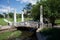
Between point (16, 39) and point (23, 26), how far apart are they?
12.9 metres

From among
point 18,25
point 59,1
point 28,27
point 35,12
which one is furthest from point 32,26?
point 35,12

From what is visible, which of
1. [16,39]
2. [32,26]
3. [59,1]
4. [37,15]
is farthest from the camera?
[37,15]

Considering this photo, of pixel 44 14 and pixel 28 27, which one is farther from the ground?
pixel 44 14

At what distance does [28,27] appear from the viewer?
34219mm

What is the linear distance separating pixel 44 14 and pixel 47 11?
4.25 feet

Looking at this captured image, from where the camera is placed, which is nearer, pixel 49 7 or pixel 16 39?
pixel 16 39

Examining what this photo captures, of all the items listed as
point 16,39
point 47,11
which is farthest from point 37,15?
point 16,39

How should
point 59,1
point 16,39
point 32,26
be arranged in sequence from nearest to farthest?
point 16,39
point 32,26
point 59,1

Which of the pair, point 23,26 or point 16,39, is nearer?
point 16,39

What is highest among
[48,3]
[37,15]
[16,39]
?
[48,3]

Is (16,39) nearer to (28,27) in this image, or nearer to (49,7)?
(28,27)

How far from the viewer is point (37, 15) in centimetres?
4466

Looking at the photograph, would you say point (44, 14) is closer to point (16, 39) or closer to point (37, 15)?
point (37, 15)

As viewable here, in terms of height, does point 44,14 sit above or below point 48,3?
below
